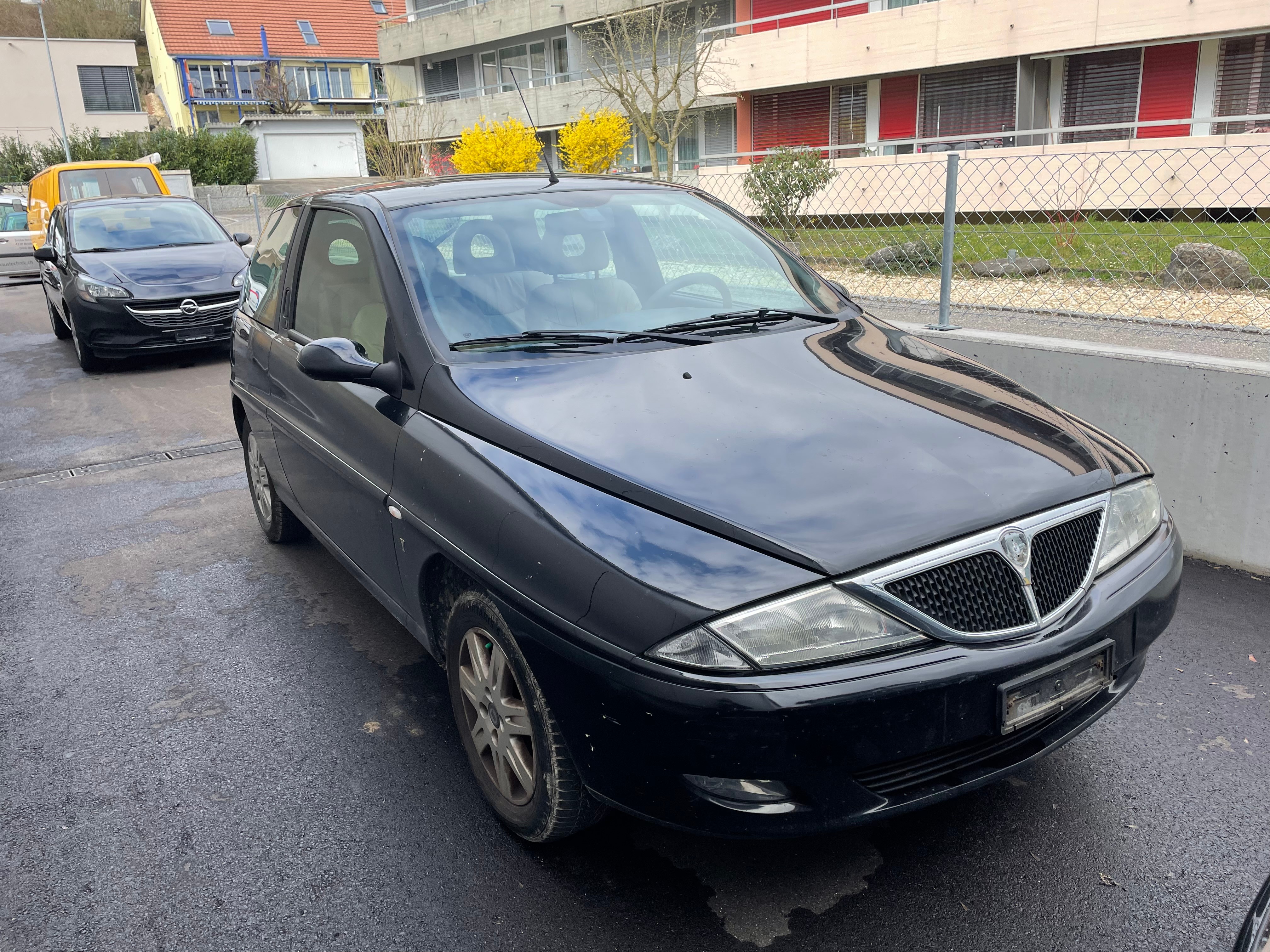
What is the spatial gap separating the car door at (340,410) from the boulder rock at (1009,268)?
152 inches

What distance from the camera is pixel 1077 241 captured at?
6.67 m

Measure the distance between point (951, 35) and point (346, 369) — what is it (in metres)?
23.3

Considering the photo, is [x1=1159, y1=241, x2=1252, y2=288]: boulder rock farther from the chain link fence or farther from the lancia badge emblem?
the lancia badge emblem

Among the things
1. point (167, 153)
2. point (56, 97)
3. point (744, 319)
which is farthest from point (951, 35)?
point (56, 97)

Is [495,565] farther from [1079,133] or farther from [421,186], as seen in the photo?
[1079,133]

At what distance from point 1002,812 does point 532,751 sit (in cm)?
131

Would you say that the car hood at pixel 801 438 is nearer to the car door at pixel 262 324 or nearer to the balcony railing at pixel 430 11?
the car door at pixel 262 324

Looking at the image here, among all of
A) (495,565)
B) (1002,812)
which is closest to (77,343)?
(495,565)

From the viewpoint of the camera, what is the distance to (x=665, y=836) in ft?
9.04

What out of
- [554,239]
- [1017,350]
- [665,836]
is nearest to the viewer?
[665,836]

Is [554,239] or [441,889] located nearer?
[441,889]

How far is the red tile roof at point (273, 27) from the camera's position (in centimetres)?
5884

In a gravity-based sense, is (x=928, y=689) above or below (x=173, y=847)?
above

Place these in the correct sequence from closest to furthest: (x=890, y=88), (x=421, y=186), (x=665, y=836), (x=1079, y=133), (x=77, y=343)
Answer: (x=665, y=836) → (x=421, y=186) → (x=77, y=343) → (x=1079, y=133) → (x=890, y=88)
